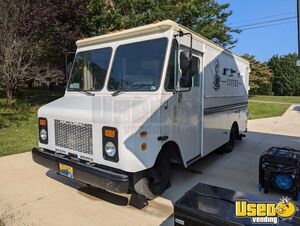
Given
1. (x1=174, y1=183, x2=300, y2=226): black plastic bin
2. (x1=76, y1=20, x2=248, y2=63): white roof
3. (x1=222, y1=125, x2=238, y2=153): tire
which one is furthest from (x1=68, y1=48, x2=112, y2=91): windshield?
(x1=222, y1=125, x2=238, y2=153): tire

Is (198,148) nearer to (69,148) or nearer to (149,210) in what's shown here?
(149,210)

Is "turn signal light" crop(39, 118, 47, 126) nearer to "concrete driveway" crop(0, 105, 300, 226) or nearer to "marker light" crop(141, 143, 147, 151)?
"concrete driveway" crop(0, 105, 300, 226)

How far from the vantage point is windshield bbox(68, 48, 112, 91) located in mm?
4418

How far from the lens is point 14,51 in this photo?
11891 mm

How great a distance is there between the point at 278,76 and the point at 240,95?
42156mm

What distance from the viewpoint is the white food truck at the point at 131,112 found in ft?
11.1

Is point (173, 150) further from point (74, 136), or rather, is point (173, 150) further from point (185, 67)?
point (74, 136)

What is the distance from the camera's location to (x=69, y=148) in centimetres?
392

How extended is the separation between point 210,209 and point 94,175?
1.58 metres

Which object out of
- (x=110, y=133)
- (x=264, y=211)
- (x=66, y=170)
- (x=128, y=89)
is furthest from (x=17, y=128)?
(x=264, y=211)

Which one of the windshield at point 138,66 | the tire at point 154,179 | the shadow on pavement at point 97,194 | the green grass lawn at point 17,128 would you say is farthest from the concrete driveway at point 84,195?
the windshield at point 138,66

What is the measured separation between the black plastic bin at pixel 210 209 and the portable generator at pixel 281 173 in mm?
1658

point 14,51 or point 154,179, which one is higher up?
point 14,51

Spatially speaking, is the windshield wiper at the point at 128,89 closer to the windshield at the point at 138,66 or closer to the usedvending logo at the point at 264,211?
the windshield at the point at 138,66
